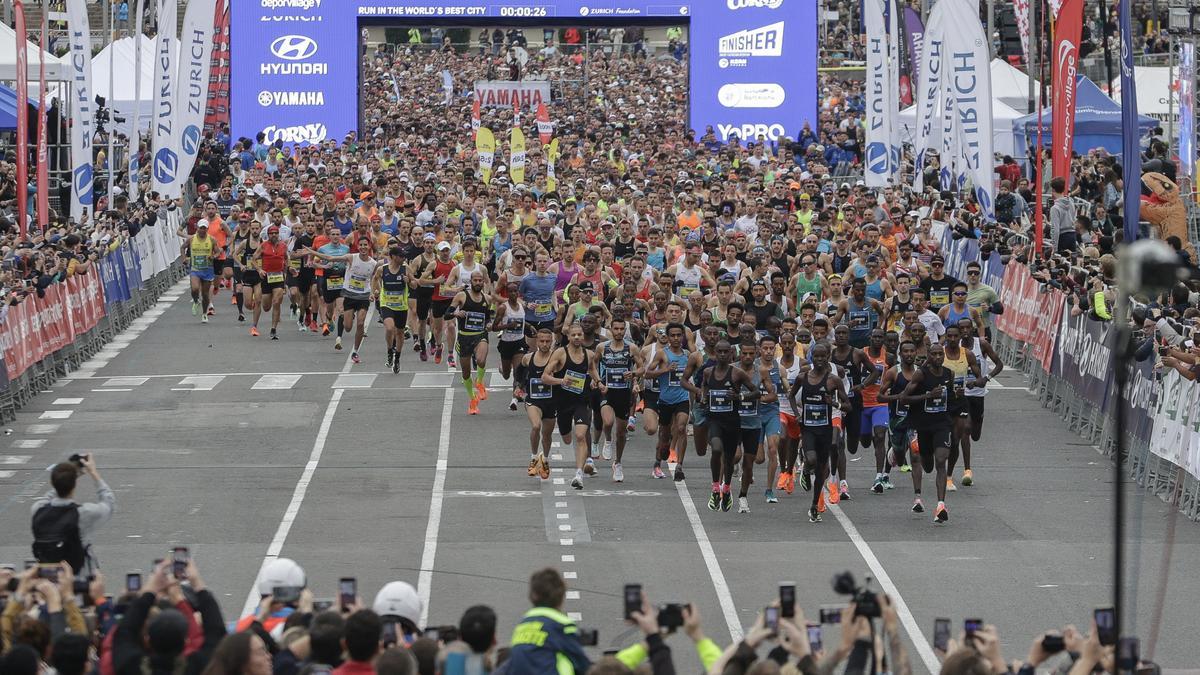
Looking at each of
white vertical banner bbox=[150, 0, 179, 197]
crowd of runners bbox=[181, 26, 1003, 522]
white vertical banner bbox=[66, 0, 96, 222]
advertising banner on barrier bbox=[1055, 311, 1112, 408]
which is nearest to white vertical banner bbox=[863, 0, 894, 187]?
crowd of runners bbox=[181, 26, 1003, 522]

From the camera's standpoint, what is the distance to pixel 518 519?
17891 millimetres

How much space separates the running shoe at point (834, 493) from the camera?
1886cm

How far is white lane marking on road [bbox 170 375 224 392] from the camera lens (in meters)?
25.2

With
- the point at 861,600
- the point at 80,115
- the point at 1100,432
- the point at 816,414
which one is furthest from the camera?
the point at 80,115

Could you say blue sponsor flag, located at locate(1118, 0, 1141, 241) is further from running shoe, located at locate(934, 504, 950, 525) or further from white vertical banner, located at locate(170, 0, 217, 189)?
white vertical banner, located at locate(170, 0, 217, 189)

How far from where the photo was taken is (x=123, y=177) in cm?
4334

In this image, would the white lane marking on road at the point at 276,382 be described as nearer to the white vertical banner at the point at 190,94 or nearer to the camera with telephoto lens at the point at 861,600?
the white vertical banner at the point at 190,94

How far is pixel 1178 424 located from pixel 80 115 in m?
17.8

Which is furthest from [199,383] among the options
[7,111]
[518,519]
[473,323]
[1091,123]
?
[1091,123]

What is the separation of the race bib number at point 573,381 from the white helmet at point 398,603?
33.0 feet

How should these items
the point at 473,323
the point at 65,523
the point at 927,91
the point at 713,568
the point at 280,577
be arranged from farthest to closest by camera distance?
the point at 927,91
the point at 473,323
the point at 713,568
the point at 65,523
the point at 280,577

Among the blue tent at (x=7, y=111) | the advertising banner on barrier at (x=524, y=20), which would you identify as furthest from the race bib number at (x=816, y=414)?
the advertising banner on barrier at (x=524, y=20)

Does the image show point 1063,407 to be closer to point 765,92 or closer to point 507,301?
point 507,301

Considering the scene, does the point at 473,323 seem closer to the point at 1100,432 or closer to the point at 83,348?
the point at 1100,432
